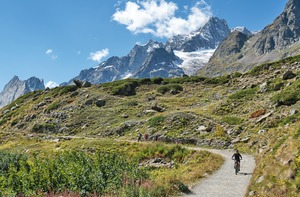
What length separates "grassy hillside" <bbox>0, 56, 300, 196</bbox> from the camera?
2681 cm

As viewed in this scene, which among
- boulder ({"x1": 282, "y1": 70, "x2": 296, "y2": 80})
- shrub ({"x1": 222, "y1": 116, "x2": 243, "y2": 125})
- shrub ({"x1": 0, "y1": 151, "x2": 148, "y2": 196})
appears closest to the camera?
shrub ({"x1": 0, "y1": 151, "x2": 148, "y2": 196})

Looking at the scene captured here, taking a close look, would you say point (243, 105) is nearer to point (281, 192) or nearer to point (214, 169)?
point (214, 169)

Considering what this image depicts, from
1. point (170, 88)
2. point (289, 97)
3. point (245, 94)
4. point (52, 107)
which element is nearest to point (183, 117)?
point (245, 94)

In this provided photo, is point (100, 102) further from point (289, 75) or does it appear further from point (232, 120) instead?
point (289, 75)

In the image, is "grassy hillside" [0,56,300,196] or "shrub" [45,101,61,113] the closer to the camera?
"grassy hillside" [0,56,300,196]

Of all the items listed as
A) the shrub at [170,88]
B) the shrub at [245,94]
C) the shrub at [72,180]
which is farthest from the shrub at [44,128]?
the shrub at [72,180]

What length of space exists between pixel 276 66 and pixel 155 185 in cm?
6081

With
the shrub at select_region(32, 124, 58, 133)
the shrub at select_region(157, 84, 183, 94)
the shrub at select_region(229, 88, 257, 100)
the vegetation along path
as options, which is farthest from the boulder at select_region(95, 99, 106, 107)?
the vegetation along path

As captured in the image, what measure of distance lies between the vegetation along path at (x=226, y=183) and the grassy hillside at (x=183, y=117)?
1.27 meters

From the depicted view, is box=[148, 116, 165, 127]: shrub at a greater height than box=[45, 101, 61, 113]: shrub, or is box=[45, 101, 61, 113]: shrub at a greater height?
box=[45, 101, 61, 113]: shrub

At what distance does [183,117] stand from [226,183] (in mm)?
29025

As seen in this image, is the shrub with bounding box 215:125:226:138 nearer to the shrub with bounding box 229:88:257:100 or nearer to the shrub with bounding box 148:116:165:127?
the shrub with bounding box 148:116:165:127

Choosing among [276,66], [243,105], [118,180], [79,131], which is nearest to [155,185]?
[118,180]

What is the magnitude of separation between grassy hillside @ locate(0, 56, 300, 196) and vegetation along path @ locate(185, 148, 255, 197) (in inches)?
50.0
